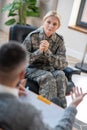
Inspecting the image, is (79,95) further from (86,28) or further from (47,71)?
(86,28)

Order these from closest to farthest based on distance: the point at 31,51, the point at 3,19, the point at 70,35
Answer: the point at 31,51, the point at 70,35, the point at 3,19

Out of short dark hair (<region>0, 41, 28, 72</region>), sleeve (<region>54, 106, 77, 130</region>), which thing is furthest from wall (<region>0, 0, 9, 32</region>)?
short dark hair (<region>0, 41, 28, 72</region>)

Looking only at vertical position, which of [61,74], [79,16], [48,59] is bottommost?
[61,74]

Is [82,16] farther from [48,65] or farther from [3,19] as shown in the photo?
[48,65]

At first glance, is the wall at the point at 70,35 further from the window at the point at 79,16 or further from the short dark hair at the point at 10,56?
the short dark hair at the point at 10,56

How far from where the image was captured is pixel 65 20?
4.03m

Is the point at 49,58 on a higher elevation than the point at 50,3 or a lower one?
lower

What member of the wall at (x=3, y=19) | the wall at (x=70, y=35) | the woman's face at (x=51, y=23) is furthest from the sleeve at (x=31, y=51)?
the wall at (x=3, y=19)

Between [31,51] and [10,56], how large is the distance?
4.83ft

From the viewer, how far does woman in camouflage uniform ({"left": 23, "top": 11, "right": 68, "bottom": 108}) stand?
218 centimetres

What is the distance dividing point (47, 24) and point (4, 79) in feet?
4.95

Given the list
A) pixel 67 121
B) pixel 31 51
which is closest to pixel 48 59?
pixel 31 51

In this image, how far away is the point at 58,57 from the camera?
2295 millimetres

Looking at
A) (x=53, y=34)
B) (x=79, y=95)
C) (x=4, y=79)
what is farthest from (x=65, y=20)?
(x=4, y=79)
